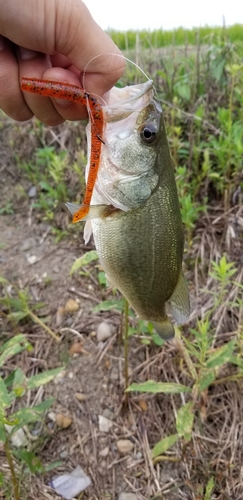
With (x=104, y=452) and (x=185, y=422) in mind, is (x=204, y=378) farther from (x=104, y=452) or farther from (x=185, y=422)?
(x=104, y=452)

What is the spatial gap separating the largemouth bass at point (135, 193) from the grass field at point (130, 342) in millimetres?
570

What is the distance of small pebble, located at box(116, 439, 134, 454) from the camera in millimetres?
2332

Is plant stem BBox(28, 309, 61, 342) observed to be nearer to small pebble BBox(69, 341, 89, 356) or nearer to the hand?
small pebble BBox(69, 341, 89, 356)

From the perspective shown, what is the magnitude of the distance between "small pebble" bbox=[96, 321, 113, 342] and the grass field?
33 millimetres

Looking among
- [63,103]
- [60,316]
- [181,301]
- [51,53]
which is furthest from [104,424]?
[51,53]

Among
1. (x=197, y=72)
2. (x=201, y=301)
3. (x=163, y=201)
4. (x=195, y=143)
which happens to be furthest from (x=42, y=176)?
(x=163, y=201)

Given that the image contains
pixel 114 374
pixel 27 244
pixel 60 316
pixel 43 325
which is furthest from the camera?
pixel 27 244

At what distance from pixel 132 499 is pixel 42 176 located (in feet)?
8.14

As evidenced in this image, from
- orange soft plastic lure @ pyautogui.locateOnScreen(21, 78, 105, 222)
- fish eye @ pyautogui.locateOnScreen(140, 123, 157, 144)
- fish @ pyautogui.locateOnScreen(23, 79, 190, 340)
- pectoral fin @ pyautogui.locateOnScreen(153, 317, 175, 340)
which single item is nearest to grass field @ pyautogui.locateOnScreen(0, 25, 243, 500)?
pectoral fin @ pyautogui.locateOnScreen(153, 317, 175, 340)

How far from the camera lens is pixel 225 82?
380 centimetres

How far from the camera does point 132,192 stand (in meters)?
1.58

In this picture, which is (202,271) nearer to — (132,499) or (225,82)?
(132,499)

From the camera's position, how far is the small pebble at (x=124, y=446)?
2.33m

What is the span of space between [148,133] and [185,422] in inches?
48.8
